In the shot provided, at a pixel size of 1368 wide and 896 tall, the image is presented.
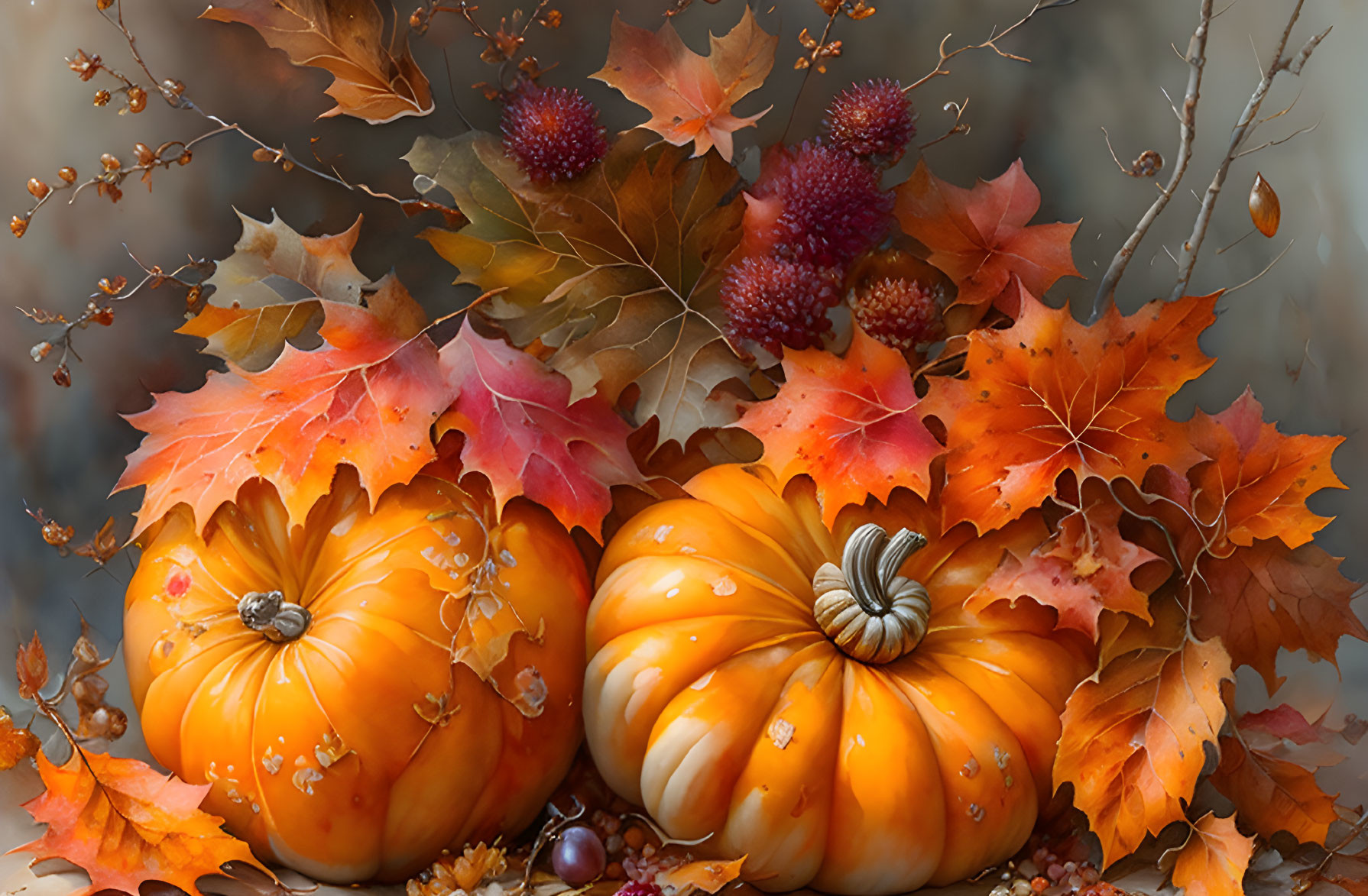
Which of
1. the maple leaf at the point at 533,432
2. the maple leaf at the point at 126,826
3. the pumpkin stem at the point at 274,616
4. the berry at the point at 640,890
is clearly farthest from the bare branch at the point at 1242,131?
the maple leaf at the point at 126,826

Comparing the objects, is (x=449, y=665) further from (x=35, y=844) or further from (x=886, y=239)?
(x=886, y=239)

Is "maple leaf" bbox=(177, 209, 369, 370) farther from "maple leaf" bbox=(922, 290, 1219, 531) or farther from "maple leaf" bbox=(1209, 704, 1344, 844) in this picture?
"maple leaf" bbox=(1209, 704, 1344, 844)

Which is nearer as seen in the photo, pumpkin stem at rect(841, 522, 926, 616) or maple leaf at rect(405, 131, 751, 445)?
pumpkin stem at rect(841, 522, 926, 616)

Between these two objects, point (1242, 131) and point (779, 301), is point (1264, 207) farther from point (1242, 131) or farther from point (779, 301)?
point (779, 301)

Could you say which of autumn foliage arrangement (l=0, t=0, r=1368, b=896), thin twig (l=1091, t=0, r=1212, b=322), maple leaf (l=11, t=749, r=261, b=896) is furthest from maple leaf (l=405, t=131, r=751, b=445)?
maple leaf (l=11, t=749, r=261, b=896)

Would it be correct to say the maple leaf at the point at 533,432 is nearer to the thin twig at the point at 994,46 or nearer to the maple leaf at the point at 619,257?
the maple leaf at the point at 619,257

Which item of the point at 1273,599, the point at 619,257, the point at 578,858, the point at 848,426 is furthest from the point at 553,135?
the point at 1273,599
